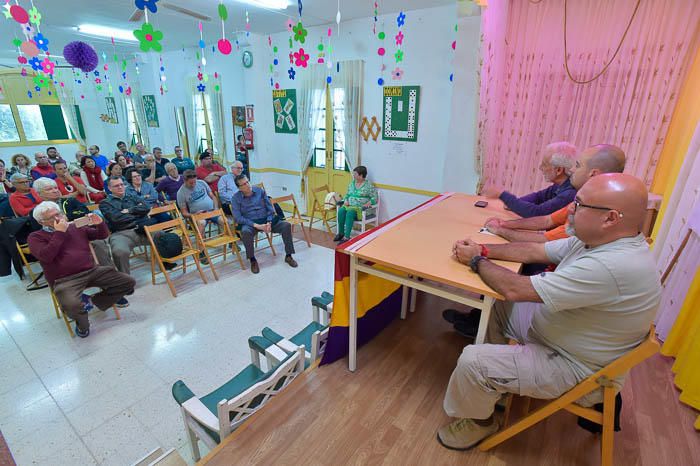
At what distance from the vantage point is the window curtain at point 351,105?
15.7 ft

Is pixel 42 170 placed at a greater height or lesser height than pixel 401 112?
lesser

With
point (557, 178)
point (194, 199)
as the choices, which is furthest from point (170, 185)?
point (557, 178)

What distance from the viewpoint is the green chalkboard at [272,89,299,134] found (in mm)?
5691

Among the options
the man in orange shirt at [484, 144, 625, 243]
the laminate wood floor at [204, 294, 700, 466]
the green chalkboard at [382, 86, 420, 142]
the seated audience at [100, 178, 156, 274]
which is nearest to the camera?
the laminate wood floor at [204, 294, 700, 466]

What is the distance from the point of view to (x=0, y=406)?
2.06 m

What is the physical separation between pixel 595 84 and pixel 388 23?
8.95 ft

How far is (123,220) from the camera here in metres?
3.72

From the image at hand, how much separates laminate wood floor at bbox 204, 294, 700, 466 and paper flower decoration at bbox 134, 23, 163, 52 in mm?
2594

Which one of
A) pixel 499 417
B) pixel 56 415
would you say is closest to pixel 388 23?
pixel 499 417

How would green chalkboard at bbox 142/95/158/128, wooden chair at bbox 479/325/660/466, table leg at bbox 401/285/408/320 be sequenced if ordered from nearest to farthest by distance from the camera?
1. wooden chair at bbox 479/325/660/466
2. table leg at bbox 401/285/408/320
3. green chalkboard at bbox 142/95/158/128

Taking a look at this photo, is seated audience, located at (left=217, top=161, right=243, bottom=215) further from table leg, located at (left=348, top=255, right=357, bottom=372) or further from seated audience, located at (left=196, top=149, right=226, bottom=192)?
table leg, located at (left=348, top=255, right=357, bottom=372)

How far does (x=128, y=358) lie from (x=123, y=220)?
1.92 meters

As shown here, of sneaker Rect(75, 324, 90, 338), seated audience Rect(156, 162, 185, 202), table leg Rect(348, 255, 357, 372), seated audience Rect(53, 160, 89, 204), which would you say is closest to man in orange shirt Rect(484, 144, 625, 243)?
table leg Rect(348, 255, 357, 372)

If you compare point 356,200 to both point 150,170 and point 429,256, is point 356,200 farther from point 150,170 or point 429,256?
point 150,170
